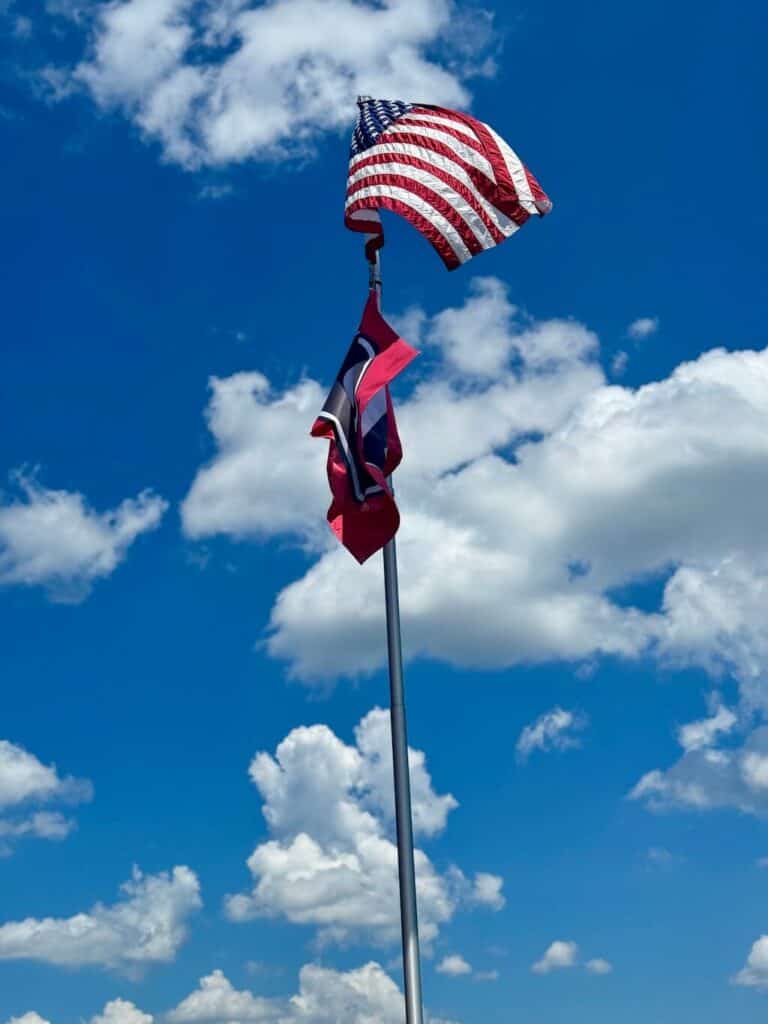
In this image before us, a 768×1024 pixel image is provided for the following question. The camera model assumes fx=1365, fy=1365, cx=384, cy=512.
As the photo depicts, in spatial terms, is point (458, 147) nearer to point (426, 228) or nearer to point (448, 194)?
point (448, 194)

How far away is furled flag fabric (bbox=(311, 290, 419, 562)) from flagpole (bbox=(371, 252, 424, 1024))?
746mm

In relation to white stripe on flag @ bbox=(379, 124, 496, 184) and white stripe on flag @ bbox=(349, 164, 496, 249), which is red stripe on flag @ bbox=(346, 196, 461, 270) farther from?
white stripe on flag @ bbox=(379, 124, 496, 184)

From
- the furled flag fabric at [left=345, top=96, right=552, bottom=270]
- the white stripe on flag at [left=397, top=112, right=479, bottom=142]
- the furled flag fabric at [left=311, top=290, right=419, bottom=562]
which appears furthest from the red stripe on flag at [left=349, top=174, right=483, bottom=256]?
the furled flag fabric at [left=311, top=290, right=419, bottom=562]

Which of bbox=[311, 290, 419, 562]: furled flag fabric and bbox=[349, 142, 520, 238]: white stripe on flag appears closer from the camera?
bbox=[311, 290, 419, 562]: furled flag fabric

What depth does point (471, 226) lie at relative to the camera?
1334 inches

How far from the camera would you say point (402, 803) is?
2950cm

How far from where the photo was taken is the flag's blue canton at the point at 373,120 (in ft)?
115

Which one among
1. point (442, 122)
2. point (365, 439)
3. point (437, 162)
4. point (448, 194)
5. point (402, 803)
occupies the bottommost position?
point (402, 803)

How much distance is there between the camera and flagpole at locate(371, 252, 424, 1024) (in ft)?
93.3

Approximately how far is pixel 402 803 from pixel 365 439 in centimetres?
837

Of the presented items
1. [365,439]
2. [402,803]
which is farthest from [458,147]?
[402,803]

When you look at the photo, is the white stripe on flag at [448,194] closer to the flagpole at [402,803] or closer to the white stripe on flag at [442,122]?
the white stripe on flag at [442,122]

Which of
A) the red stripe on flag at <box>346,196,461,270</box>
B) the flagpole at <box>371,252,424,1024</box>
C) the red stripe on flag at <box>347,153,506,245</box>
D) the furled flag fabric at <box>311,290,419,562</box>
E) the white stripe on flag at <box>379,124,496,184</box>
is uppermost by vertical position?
the white stripe on flag at <box>379,124,496,184</box>

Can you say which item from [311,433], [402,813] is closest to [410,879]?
[402,813]
